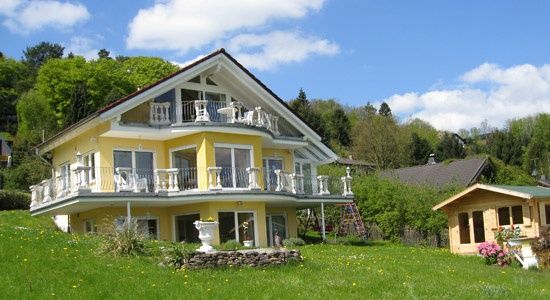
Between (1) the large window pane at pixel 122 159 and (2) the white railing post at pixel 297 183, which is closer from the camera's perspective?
(1) the large window pane at pixel 122 159

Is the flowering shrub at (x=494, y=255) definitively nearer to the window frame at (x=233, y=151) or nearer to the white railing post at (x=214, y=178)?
the window frame at (x=233, y=151)

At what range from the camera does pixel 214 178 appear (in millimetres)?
28984

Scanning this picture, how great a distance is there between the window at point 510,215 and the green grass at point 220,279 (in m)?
8.70

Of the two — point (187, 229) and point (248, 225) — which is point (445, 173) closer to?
point (248, 225)

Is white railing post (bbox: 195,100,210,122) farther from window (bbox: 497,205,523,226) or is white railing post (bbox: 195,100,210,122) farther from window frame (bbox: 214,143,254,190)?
window (bbox: 497,205,523,226)

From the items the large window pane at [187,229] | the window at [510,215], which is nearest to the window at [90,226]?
the large window pane at [187,229]

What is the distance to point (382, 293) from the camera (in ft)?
53.4

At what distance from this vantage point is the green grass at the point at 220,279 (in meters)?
15.2

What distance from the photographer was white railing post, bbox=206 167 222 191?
28.6m

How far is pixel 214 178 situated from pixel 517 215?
13.2 meters

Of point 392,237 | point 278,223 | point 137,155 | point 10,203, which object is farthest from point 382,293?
point 10,203

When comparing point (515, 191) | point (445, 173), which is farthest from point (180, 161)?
point (445, 173)

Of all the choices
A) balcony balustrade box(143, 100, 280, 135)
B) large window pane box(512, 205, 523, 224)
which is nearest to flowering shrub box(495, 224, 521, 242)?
large window pane box(512, 205, 523, 224)

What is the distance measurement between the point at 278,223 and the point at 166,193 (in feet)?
25.7
